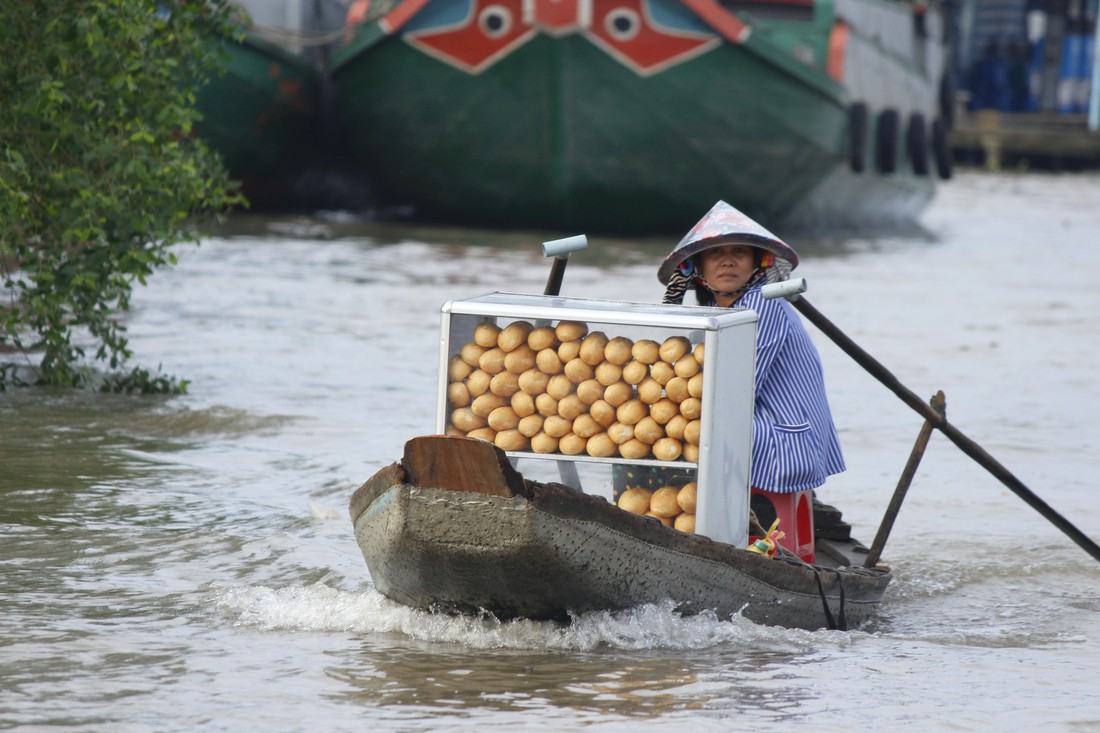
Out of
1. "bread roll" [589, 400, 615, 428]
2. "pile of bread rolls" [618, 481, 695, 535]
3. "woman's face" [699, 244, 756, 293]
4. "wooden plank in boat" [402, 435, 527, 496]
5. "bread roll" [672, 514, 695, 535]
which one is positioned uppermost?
"woman's face" [699, 244, 756, 293]

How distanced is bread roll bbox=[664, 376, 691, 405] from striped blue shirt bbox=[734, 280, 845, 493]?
1.97 ft

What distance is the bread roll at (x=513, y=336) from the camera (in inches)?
177

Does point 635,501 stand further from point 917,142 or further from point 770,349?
point 917,142

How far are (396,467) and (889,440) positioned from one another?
189 inches

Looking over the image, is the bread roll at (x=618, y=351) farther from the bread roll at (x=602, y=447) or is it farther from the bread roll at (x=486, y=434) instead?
the bread roll at (x=486, y=434)

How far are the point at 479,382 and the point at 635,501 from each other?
1.75 ft

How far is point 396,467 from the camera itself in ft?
13.9

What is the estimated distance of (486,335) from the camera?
453 centimetres

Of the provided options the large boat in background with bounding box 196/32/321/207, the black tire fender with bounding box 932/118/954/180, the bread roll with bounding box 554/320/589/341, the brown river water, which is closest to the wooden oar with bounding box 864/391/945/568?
the brown river water

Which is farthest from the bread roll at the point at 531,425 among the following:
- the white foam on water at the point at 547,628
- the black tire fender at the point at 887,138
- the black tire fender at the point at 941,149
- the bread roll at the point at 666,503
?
the black tire fender at the point at 941,149

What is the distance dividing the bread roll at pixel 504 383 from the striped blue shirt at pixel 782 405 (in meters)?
0.82

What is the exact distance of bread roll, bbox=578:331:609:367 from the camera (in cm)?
446

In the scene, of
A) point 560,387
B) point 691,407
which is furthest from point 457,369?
point 691,407

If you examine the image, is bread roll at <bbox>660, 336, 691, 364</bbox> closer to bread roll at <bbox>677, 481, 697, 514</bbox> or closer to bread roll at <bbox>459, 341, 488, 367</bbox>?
bread roll at <bbox>677, 481, 697, 514</bbox>
